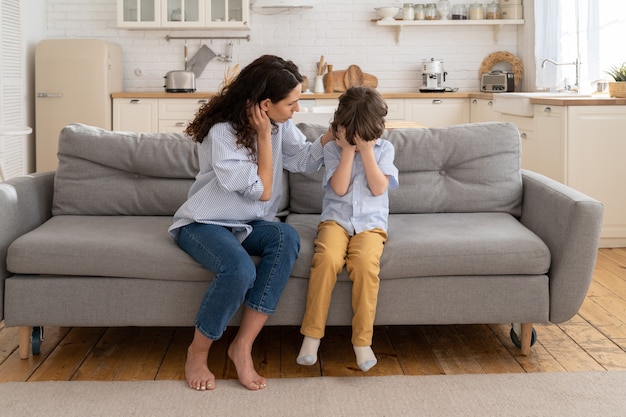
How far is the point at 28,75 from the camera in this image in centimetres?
711

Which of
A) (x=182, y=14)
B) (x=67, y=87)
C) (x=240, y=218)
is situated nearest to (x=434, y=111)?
(x=182, y=14)

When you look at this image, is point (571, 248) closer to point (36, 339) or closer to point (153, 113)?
point (36, 339)

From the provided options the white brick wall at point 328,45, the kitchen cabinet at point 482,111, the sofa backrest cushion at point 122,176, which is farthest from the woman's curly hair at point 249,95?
the white brick wall at point 328,45

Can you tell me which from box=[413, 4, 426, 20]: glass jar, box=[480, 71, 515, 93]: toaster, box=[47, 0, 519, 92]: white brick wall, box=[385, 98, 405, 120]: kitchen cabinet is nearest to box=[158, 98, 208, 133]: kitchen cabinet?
box=[47, 0, 519, 92]: white brick wall

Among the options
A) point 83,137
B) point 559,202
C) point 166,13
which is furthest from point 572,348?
point 166,13

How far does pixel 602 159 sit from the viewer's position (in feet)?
15.9

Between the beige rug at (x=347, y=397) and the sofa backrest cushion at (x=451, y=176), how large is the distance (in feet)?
2.77

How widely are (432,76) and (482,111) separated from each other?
76cm

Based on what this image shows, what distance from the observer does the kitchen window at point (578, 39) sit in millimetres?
5641

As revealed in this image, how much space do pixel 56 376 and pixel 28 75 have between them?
16.3 feet

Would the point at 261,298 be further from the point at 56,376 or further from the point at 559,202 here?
the point at 559,202

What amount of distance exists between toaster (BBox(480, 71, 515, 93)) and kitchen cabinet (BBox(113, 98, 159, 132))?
2.91 meters

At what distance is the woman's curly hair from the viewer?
109 inches

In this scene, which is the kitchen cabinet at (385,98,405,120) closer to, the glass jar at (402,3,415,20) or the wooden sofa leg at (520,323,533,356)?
the glass jar at (402,3,415,20)
